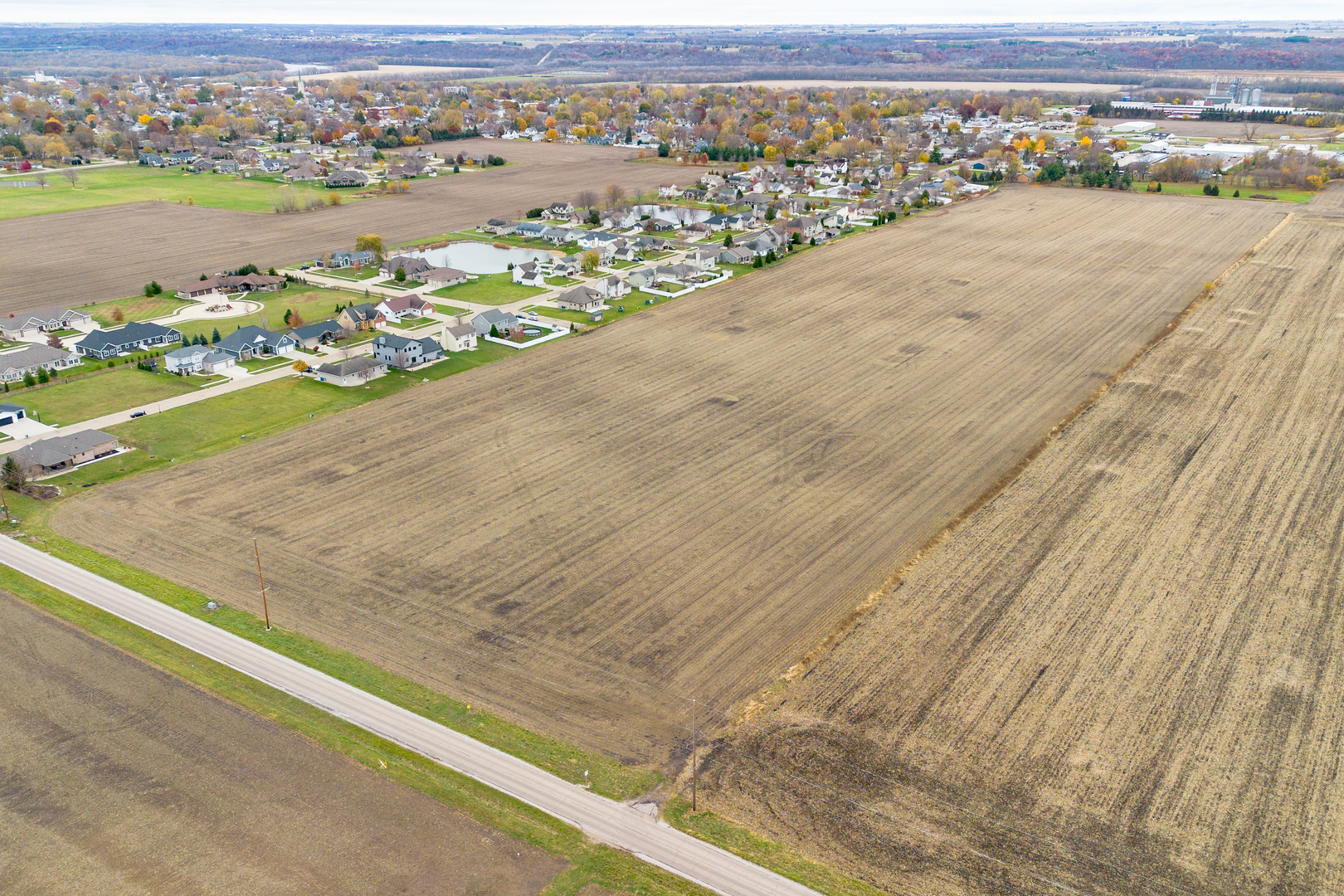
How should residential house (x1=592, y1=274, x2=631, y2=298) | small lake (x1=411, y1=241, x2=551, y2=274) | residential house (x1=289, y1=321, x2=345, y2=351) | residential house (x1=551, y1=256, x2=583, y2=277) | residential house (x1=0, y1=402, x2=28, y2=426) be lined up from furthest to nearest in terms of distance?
small lake (x1=411, y1=241, x2=551, y2=274) < residential house (x1=551, y1=256, x2=583, y2=277) < residential house (x1=592, y1=274, x2=631, y2=298) < residential house (x1=289, y1=321, x2=345, y2=351) < residential house (x1=0, y1=402, x2=28, y2=426)

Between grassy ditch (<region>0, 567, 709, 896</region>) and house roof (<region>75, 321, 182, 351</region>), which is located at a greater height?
house roof (<region>75, 321, 182, 351</region>)

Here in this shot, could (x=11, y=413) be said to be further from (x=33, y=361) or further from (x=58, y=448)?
(x=33, y=361)

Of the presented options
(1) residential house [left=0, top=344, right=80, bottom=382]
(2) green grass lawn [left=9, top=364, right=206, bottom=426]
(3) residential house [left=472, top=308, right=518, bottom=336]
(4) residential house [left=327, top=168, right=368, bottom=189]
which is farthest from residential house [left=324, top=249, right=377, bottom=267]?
(4) residential house [left=327, top=168, right=368, bottom=189]

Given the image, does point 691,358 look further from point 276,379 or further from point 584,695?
point 584,695

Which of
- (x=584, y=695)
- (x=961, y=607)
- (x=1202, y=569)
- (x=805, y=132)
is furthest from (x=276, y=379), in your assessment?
(x=805, y=132)

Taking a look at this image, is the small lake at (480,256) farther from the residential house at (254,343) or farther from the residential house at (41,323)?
the residential house at (41,323)

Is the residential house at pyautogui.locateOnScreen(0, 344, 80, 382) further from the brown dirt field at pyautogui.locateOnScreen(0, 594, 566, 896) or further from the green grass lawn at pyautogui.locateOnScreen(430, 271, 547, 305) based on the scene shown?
the brown dirt field at pyautogui.locateOnScreen(0, 594, 566, 896)
